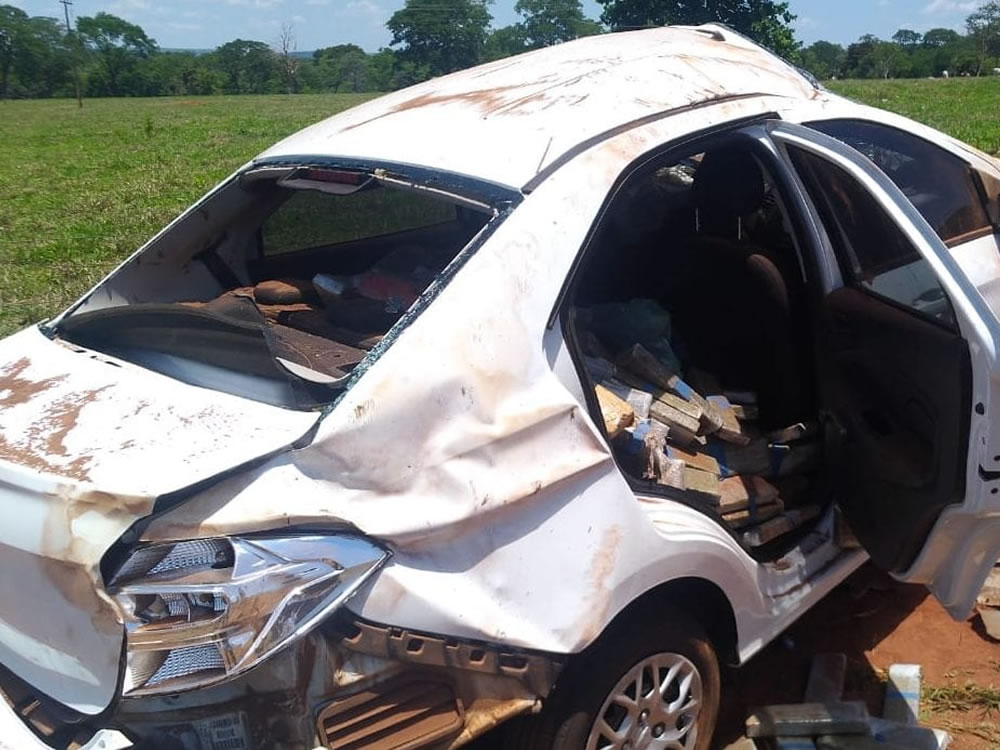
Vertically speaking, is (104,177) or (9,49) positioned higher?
(9,49)

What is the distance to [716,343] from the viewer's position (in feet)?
10.4

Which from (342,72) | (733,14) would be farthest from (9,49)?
(733,14)

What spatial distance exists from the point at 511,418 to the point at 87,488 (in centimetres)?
82

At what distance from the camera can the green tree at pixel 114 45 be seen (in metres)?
79.6

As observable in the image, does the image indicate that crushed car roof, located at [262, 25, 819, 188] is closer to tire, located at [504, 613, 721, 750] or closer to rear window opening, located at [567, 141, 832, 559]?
rear window opening, located at [567, 141, 832, 559]

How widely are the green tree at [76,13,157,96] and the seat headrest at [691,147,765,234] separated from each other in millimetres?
85215

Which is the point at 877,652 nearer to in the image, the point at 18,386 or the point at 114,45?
the point at 18,386

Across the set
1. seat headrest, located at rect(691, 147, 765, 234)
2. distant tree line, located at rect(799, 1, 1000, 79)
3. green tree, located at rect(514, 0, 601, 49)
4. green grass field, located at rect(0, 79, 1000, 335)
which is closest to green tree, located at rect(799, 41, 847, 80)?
distant tree line, located at rect(799, 1, 1000, 79)

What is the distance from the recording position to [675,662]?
7.43 feet

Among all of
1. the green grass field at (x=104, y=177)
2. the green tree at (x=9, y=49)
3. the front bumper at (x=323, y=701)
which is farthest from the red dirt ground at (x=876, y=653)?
the green tree at (x=9, y=49)

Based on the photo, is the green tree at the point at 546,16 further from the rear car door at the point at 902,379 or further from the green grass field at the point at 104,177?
the rear car door at the point at 902,379

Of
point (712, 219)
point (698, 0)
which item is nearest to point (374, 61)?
point (698, 0)

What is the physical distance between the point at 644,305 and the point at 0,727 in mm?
2074

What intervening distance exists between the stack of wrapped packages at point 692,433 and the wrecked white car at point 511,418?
1 cm
